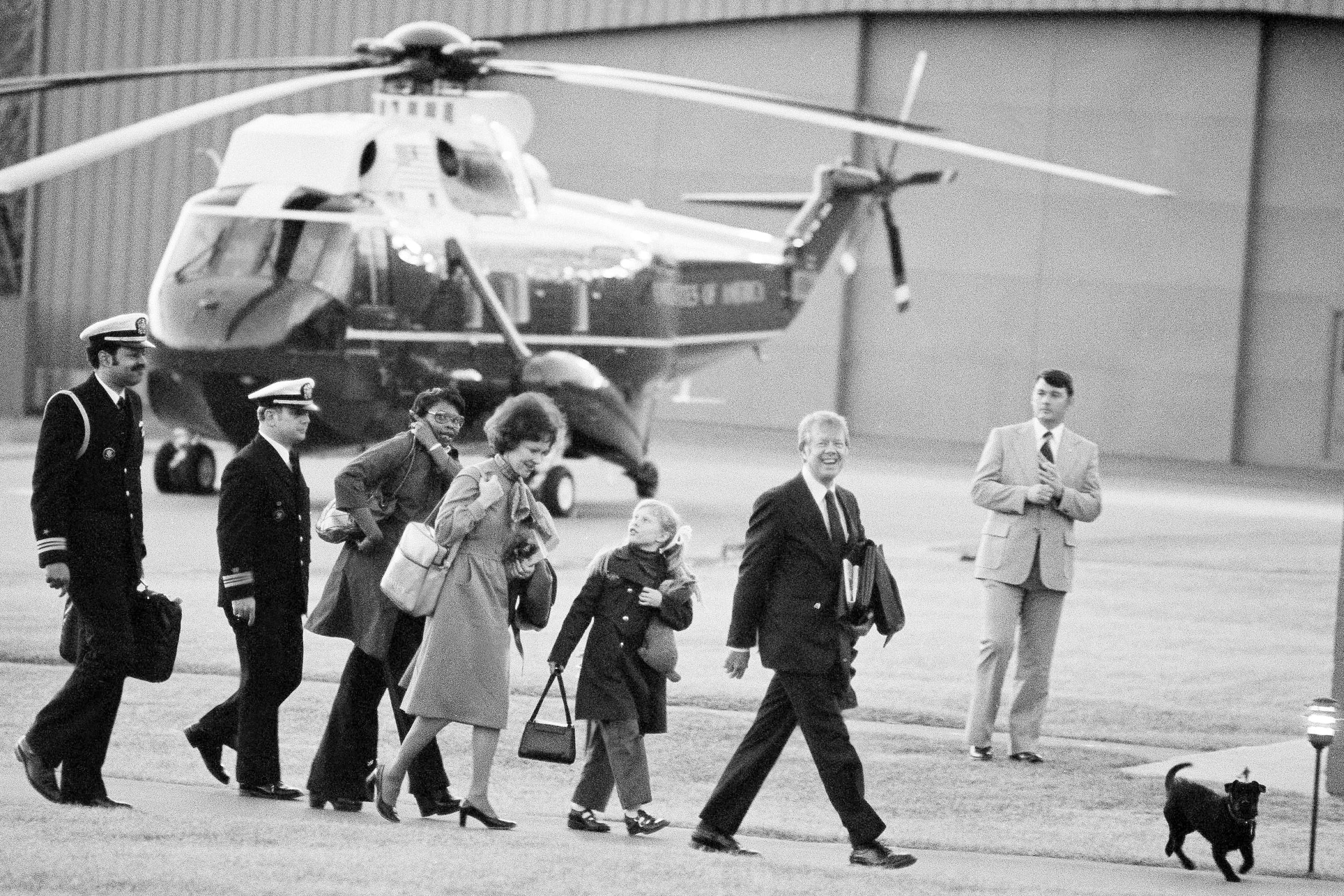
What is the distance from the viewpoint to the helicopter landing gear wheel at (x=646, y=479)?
70.2 ft

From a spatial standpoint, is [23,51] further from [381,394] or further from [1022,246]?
[381,394]

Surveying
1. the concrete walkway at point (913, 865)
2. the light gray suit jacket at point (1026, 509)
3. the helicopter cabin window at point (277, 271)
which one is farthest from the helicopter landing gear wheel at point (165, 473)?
the concrete walkway at point (913, 865)

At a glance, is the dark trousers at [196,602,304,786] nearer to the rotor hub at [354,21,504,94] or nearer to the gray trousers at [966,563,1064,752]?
the gray trousers at [966,563,1064,752]

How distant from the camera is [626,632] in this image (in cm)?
770

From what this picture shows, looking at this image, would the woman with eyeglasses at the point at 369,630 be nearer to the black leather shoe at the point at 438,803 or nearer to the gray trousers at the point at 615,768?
the black leather shoe at the point at 438,803

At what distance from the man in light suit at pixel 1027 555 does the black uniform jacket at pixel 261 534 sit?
3.28m

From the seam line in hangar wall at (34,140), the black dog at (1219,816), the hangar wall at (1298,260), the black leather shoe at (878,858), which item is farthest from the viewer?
the seam line in hangar wall at (34,140)

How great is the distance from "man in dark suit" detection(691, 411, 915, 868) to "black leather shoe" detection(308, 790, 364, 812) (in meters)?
1.26

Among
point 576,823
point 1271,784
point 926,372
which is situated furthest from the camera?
point 926,372

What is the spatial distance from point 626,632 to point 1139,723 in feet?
12.9

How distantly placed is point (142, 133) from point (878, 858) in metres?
8.24

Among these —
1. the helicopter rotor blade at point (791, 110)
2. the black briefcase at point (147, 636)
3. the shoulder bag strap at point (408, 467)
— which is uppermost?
the helicopter rotor blade at point (791, 110)

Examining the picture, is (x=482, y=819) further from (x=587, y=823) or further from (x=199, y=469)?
(x=199, y=469)

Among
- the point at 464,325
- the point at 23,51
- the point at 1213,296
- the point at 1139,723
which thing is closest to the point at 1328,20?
the point at 1213,296
